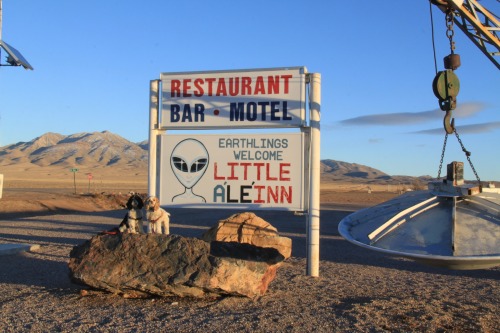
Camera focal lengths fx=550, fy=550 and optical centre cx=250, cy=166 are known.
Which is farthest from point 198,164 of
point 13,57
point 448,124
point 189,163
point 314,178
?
point 13,57

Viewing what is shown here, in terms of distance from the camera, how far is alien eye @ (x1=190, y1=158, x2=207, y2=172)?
36.2ft

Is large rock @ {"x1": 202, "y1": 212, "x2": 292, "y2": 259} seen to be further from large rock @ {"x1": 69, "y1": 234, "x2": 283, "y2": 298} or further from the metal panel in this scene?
the metal panel

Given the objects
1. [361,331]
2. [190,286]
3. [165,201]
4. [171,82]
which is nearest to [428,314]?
[361,331]

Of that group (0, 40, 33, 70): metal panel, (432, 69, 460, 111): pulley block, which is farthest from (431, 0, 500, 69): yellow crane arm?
(0, 40, 33, 70): metal panel

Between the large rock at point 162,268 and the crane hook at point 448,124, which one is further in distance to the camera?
the large rock at point 162,268

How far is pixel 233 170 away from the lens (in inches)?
427

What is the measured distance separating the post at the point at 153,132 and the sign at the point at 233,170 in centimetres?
18

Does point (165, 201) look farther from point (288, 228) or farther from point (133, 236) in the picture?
point (288, 228)

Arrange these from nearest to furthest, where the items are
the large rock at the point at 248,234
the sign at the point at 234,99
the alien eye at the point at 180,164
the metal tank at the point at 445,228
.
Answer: the metal tank at the point at 445,228, the sign at the point at 234,99, the alien eye at the point at 180,164, the large rock at the point at 248,234

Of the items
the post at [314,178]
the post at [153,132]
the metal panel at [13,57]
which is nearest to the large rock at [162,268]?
the post at [314,178]

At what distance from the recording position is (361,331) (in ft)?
23.1

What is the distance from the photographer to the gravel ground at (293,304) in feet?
24.1

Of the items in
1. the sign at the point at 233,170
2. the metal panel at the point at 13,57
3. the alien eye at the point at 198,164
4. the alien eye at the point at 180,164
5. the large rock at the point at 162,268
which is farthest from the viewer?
the metal panel at the point at 13,57

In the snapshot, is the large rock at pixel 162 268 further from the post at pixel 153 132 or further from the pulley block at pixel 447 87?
the pulley block at pixel 447 87
